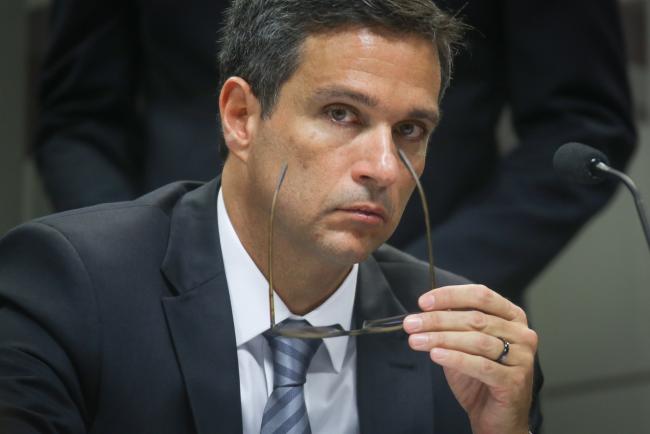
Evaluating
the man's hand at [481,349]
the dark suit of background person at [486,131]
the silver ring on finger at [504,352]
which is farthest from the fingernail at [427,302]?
the dark suit of background person at [486,131]

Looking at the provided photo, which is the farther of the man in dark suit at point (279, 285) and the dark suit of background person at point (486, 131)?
the dark suit of background person at point (486, 131)

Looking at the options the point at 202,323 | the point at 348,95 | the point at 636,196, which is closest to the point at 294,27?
the point at 348,95

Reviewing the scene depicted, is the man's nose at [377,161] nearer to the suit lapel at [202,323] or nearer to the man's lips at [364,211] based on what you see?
the man's lips at [364,211]

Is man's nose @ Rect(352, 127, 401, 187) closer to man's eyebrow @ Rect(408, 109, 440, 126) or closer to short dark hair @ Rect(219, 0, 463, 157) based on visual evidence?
man's eyebrow @ Rect(408, 109, 440, 126)

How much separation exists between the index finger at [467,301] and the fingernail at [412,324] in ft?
0.08

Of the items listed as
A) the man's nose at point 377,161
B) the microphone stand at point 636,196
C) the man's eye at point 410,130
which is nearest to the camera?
the microphone stand at point 636,196

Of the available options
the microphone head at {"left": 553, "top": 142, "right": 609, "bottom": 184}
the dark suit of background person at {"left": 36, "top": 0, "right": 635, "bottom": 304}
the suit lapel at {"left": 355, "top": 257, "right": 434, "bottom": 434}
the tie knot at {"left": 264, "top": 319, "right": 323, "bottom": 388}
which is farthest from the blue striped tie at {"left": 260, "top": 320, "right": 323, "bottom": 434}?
the dark suit of background person at {"left": 36, "top": 0, "right": 635, "bottom": 304}

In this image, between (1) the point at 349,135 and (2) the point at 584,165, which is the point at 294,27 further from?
(2) the point at 584,165

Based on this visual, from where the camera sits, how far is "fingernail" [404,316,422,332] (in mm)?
1755

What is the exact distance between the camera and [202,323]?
1931 mm

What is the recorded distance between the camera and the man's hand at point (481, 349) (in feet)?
5.82

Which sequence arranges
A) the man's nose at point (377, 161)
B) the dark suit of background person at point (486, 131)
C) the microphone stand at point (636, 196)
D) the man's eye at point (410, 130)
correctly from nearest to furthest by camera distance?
1. the microphone stand at point (636, 196)
2. the man's nose at point (377, 161)
3. the man's eye at point (410, 130)
4. the dark suit of background person at point (486, 131)

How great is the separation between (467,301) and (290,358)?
33cm

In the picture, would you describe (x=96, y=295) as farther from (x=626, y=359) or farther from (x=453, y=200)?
(x=626, y=359)
